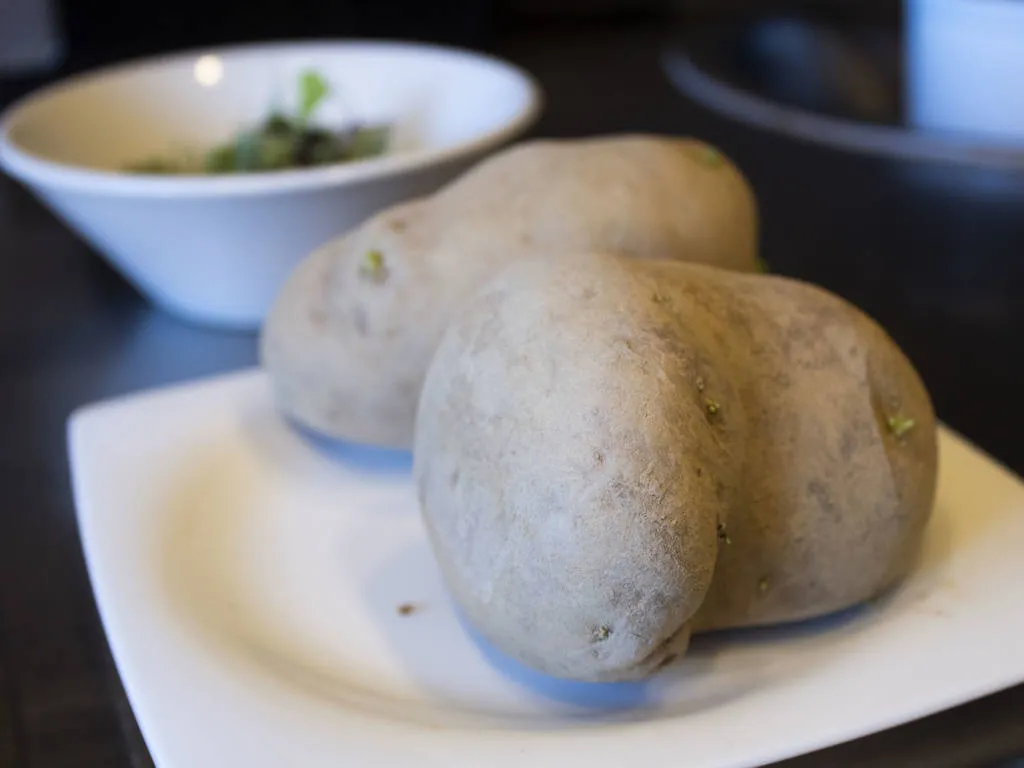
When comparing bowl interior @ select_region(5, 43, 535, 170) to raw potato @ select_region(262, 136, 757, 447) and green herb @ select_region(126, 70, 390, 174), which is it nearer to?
green herb @ select_region(126, 70, 390, 174)

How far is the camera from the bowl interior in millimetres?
1006

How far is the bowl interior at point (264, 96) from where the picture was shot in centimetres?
101

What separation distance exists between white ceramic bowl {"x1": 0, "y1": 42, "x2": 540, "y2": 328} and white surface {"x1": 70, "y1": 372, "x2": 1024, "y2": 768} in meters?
0.17

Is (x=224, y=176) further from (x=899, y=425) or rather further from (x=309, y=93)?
(x=899, y=425)

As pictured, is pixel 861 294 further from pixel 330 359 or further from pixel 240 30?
pixel 240 30

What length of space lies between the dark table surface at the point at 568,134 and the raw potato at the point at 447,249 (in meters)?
0.17

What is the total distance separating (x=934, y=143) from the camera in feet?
3.23

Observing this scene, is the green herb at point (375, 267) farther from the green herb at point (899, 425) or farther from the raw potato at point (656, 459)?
the green herb at point (899, 425)

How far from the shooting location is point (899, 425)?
50 centimetres

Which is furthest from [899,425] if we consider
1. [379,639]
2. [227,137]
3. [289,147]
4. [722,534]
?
[227,137]

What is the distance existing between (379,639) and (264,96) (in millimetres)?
723

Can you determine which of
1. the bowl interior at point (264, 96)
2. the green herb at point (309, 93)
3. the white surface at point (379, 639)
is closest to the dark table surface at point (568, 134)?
the white surface at point (379, 639)

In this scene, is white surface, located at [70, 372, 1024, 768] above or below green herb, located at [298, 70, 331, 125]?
below

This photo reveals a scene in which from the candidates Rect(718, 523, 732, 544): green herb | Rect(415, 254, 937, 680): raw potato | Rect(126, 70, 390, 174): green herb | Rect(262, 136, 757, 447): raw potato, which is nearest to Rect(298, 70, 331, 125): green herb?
Rect(126, 70, 390, 174): green herb
